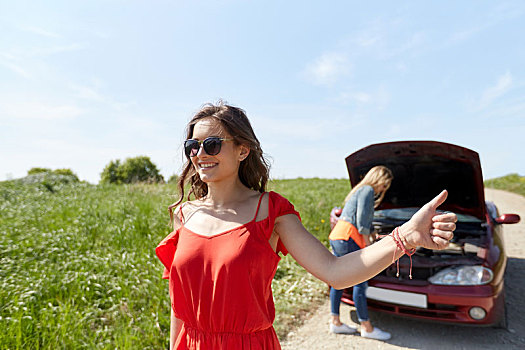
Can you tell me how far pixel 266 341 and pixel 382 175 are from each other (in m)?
2.78

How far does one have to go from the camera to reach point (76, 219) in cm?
655

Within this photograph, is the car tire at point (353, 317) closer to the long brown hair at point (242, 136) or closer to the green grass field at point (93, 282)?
the green grass field at point (93, 282)

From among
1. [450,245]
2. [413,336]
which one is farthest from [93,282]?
[450,245]

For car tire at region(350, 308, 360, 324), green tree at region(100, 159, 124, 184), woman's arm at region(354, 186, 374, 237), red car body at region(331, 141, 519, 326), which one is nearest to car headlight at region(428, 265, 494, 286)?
red car body at region(331, 141, 519, 326)

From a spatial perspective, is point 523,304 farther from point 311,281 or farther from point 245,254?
point 245,254

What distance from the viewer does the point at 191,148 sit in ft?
5.49

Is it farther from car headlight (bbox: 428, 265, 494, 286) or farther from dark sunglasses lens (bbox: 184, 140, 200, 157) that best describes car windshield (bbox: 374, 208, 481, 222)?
dark sunglasses lens (bbox: 184, 140, 200, 157)

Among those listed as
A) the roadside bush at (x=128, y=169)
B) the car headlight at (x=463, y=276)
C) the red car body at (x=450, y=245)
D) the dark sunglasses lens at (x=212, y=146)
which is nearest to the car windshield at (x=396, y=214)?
the red car body at (x=450, y=245)

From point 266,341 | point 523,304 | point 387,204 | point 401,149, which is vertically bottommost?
point 523,304

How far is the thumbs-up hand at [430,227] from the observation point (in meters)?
1.22

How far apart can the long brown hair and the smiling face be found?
0.03 m

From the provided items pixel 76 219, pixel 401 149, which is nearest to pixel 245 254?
pixel 401 149

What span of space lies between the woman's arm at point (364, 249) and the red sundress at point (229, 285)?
10 centimetres

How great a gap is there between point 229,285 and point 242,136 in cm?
70
